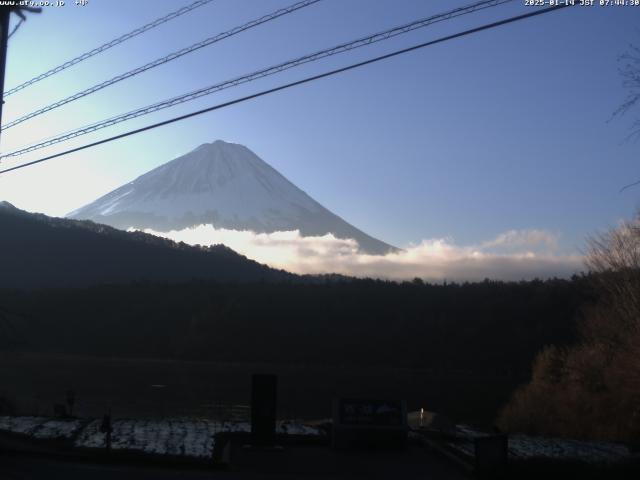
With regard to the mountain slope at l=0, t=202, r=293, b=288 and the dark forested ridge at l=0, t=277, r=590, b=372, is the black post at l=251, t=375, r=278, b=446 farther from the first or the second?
the mountain slope at l=0, t=202, r=293, b=288

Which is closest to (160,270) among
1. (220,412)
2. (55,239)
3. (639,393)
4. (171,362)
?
(55,239)

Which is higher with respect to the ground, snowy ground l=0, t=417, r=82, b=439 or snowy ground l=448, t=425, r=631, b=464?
snowy ground l=0, t=417, r=82, b=439

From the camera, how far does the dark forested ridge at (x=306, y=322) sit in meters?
89.2

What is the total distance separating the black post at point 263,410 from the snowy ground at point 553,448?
13.4 ft

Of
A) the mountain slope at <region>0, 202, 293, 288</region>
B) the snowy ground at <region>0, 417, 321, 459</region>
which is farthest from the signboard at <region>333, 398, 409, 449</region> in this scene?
the mountain slope at <region>0, 202, 293, 288</region>

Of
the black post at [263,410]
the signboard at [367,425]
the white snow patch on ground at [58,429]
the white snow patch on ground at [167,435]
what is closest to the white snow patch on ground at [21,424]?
the white snow patch on ground at [58,429]

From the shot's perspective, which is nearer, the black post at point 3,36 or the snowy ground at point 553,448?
the black post at point 3,36

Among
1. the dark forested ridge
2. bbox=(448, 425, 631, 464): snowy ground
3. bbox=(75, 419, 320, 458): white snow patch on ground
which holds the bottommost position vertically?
bbox=(448, 425, 631, 464): snowy ground

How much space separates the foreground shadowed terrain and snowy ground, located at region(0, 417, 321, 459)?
37.5m

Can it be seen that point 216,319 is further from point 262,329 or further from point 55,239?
point 55,239

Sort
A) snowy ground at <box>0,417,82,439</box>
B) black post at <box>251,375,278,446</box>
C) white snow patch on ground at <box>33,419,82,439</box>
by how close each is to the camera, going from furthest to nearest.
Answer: snowy ground at <box>0,417,82,439</box> → white snow patch on ground at <box>33,419,82,439</box> → black post at <box>251,375,278,446</box>

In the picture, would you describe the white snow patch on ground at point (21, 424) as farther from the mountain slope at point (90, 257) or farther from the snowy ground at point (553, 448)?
the mountain slope at point (90, 257)

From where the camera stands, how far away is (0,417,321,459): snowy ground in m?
16.2

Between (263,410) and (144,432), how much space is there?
11.3 ft
